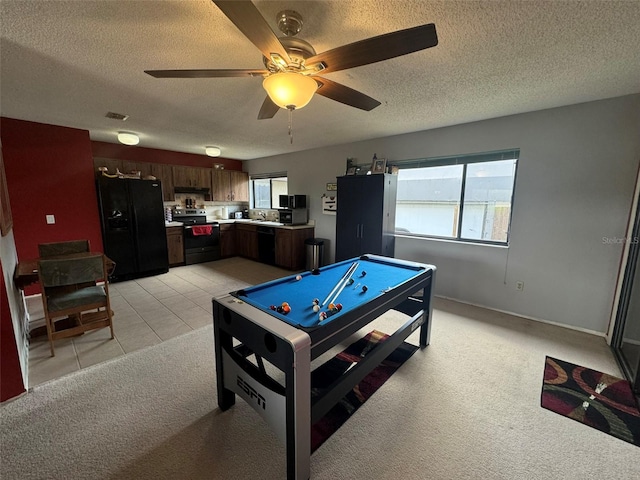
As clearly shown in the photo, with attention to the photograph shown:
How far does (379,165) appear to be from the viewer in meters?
4.04

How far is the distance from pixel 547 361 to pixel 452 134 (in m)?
2.81

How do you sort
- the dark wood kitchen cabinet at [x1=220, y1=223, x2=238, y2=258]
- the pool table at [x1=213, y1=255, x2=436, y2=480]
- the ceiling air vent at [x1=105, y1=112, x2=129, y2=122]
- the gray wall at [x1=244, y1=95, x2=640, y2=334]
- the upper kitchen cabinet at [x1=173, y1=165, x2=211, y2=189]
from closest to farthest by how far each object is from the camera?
the pool table at [x1=213, y1=255, x2=436, y2=480] < the gray wall at [x1=244, y1=95, x2=640, y2=334] < the ceiling air vent at [x1=105, y1=112, x2=129, y2=122] < the upper kitchen cabinet at [x1=173, y1=165, x2=211, y2=189] < the dark wood kitchen cabinet at [x1=220, y1=223, x2=238, y2=258]

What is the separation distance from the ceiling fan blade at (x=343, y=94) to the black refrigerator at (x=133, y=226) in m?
4.13

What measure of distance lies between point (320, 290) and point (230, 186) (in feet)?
17.5

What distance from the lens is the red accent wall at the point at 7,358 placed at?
5.64 feet

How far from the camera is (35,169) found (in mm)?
3447

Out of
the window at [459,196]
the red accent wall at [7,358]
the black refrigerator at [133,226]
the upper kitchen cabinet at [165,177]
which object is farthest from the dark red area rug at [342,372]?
the upper kitchen cabinet at [165,177]

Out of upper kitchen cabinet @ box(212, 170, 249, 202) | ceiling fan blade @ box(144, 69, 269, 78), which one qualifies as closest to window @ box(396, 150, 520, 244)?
ceiling fan blade @ box(144, 69, 269, 78)

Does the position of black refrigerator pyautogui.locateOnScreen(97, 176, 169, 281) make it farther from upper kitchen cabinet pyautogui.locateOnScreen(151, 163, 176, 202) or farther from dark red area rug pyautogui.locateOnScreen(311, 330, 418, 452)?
dark red area rug pyautogui.locateOnScreen(311, 330, 418, 452)

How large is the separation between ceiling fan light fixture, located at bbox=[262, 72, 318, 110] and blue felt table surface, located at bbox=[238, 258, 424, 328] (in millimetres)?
1265

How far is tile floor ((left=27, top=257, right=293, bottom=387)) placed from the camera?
227 centimetres

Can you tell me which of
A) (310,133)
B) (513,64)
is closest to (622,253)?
(513,64)

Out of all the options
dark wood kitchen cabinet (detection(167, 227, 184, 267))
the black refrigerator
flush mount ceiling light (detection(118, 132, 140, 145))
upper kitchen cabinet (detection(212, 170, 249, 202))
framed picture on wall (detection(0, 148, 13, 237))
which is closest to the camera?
framed picture on wall (detection(0, 148, 13, 237))

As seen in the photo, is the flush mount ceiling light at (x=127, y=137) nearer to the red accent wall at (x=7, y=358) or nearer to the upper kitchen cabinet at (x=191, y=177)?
the upper kitchen cabinet at (x=191, y=177)
